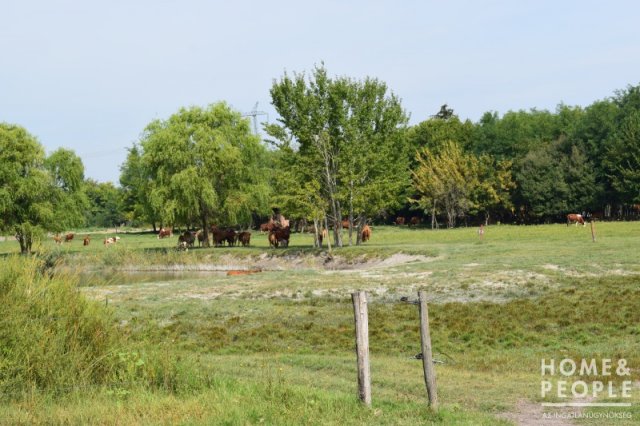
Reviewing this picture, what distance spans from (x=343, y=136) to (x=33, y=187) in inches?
905

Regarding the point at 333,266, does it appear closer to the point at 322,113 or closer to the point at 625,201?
the point at 322,113

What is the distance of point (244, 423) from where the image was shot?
9711mm

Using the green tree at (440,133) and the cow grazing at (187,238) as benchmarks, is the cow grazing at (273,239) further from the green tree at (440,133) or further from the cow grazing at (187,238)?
the green tree at (440,133)

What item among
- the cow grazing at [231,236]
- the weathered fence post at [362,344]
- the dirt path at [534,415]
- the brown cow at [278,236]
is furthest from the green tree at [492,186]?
→ the weathered fence post at [362,344]

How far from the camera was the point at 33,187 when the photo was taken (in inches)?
2087

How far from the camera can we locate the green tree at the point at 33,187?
52.3 meters

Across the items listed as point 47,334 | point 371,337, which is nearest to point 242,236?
point 371,337

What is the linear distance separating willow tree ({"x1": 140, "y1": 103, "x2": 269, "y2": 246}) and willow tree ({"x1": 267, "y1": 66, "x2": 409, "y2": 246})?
8395mm

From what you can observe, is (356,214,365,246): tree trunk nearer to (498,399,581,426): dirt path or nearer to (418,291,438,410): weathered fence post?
(498,399,581,426): dirt path

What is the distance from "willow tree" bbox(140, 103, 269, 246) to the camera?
171 ft

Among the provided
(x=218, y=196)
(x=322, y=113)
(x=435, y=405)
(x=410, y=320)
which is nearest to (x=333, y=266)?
(x=322, y=113)

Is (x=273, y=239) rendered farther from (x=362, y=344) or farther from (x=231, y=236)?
(x=362, y=344)

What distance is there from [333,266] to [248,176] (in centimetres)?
1615

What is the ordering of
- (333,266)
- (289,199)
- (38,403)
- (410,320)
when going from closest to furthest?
(38,403), (410,320), (333,266), (289,199)
